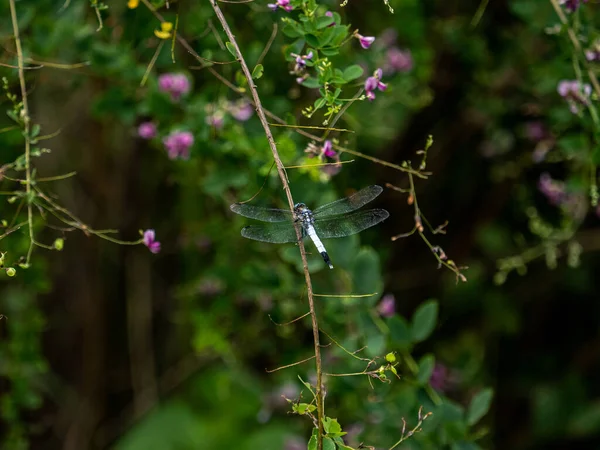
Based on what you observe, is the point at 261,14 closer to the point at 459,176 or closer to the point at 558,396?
the point at 459,176

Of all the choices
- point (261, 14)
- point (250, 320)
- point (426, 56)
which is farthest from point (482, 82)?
point (250, 320)

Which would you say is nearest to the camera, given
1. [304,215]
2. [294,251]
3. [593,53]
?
[304,215]

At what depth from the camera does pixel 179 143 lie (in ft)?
3.53

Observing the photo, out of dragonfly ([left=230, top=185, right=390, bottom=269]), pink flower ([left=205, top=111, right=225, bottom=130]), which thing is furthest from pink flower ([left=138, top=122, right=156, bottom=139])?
dragonfly ([left=230, top=185, right=390, bottom=269])

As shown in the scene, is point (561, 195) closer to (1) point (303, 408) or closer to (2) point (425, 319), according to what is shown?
(2) point (425, 319)

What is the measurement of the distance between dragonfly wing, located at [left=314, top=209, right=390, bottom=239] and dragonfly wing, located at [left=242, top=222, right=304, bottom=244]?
0.06 meters

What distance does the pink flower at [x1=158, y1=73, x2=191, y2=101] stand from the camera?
1145 mm

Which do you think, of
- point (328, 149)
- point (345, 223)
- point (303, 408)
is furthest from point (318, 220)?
point (303, 408)

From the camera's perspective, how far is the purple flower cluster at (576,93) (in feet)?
3.27

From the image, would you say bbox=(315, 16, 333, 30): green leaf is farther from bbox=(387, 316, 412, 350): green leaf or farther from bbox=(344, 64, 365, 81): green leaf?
bbox=(387, 316, 412, 350): green leaf

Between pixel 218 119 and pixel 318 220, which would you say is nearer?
pixel 318 220

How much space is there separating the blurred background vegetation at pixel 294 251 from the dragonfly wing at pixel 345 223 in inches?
2.5

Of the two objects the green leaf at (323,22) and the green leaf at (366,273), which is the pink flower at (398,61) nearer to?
the green leaf at (366,273)

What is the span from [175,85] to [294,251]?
322 mm
